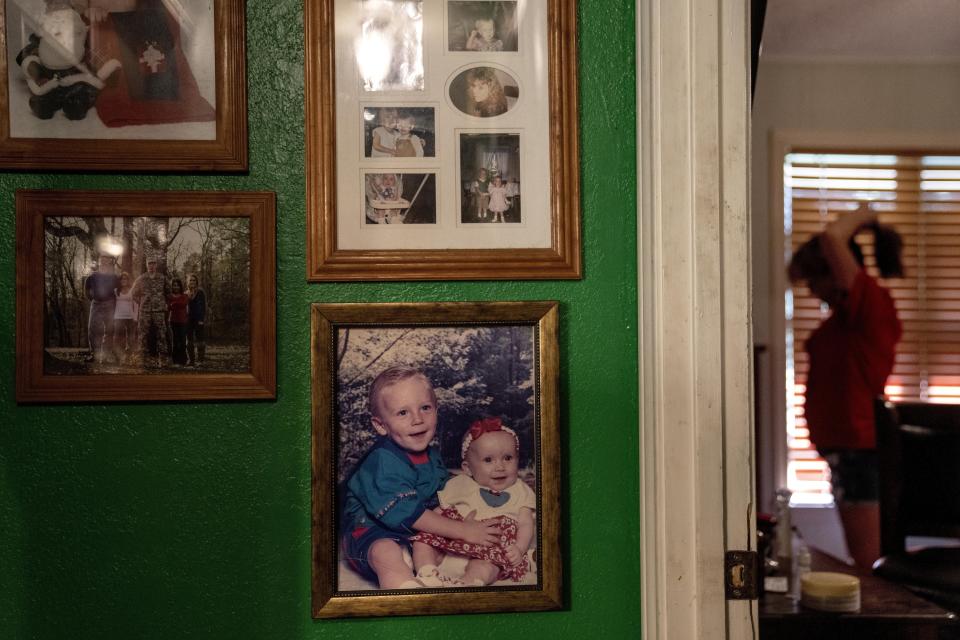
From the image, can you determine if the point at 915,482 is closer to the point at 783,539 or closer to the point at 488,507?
the point at 783,539

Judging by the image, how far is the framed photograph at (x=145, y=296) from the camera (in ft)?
4.24

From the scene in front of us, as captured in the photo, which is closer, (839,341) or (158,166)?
(158,166)

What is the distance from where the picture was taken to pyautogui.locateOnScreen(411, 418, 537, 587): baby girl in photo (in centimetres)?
134

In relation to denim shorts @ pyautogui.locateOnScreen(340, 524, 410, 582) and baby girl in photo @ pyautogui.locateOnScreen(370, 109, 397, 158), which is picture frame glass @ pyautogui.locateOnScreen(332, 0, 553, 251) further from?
denim shorts @ pyautogui.locateOnScreen(340, 524, 410, 582)

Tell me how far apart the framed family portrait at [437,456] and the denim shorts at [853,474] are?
3.07 meters

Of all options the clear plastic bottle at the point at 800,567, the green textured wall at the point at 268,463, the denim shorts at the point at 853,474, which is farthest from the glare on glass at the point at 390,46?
the denim shorts at the point at 853,474

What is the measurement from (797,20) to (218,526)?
12.6ft

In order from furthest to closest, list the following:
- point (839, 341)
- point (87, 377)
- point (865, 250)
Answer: point (865, 250), point (839, 341), point (87, 377)

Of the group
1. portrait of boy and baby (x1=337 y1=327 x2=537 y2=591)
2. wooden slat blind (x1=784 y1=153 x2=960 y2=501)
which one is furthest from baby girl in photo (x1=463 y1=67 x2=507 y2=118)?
wooden slat blind (x1=784 y1=153 x2=960 y2=501)

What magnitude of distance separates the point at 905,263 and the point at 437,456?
13.3ft

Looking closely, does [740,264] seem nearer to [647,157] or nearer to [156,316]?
[647,157]

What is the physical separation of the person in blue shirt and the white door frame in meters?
0.31

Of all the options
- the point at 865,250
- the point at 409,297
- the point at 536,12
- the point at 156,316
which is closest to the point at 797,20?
the point at 865,250

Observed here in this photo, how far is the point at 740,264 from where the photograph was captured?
133cm
